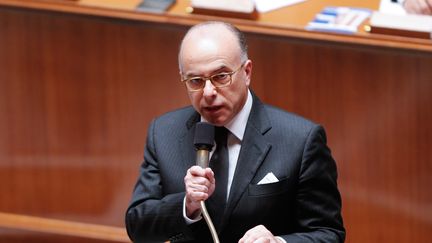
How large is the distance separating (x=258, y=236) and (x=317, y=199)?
0.13 m

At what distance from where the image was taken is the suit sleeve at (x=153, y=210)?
49.4 inches

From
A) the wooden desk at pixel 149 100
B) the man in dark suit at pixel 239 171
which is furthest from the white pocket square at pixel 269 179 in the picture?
the wooden desk at pixel 149 100

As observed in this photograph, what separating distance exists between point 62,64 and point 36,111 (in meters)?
0.10

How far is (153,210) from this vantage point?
1.27 metres

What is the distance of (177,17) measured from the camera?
1.87 m

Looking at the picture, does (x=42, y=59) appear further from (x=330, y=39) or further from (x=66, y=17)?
(x=330, y=39)

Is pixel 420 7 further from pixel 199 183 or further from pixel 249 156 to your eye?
pixel 199 183

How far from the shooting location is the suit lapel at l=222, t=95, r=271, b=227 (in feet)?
4.11

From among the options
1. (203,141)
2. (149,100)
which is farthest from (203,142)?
(149,100)

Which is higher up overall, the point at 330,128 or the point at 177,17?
the point at 177,17

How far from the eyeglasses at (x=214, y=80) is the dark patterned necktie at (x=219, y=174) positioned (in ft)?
0.24

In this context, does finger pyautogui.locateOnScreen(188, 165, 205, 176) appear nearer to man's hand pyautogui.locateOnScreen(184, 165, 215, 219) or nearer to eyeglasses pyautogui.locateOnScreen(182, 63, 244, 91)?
man's hand pyautogui.locateOnScreen(184, 165, 215, 219)

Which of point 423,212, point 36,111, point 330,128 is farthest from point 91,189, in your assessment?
point 423,212

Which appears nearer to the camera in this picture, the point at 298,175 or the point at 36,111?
the point at 298,175
